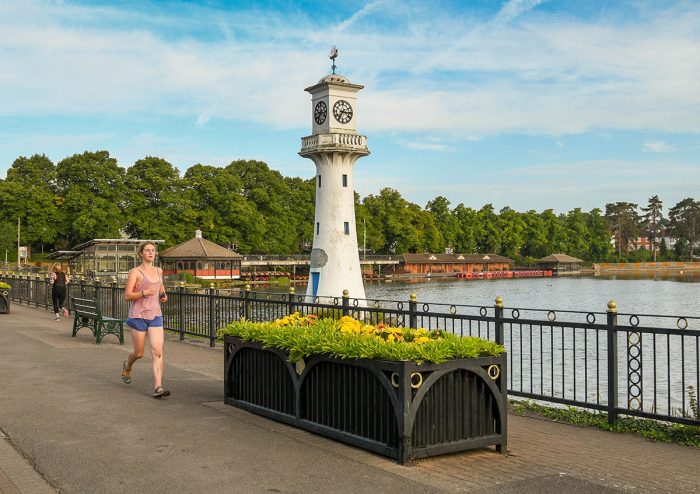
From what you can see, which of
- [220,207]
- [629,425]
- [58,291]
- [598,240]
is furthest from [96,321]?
[598,240]

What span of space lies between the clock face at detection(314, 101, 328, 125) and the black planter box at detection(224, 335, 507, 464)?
29.7 meters

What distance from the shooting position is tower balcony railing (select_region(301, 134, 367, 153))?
36031 millimetres

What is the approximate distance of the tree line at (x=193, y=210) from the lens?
274ft

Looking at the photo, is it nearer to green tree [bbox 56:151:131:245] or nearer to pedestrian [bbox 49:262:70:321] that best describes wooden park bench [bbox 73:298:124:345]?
pedestrian [bbox 49:262:70:321]

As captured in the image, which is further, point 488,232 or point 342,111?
point 488,232

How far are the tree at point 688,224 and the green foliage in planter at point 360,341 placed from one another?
19029cm

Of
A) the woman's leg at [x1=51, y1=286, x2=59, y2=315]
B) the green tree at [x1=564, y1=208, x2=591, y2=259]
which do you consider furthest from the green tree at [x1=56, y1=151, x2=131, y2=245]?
the green tree at [x1=564, y1=208, x2=591, y2=259]

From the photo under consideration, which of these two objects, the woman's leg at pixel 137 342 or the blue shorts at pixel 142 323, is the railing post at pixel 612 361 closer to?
the blue shorts at pixel 142 323

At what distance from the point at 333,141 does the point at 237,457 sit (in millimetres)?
30246

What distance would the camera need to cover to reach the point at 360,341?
697cm

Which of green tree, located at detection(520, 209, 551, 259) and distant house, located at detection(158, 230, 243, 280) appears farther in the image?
green tree, located at detection(520, 209, 551, 259)

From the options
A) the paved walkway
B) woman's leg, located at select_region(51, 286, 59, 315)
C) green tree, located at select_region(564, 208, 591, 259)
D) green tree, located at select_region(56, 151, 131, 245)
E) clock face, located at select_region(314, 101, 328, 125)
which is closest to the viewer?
the paved walkway

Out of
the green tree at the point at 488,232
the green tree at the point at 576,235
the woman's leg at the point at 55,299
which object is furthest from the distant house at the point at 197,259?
the green tree at the point at 576,235

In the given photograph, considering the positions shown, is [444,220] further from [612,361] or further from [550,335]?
[612,361]
